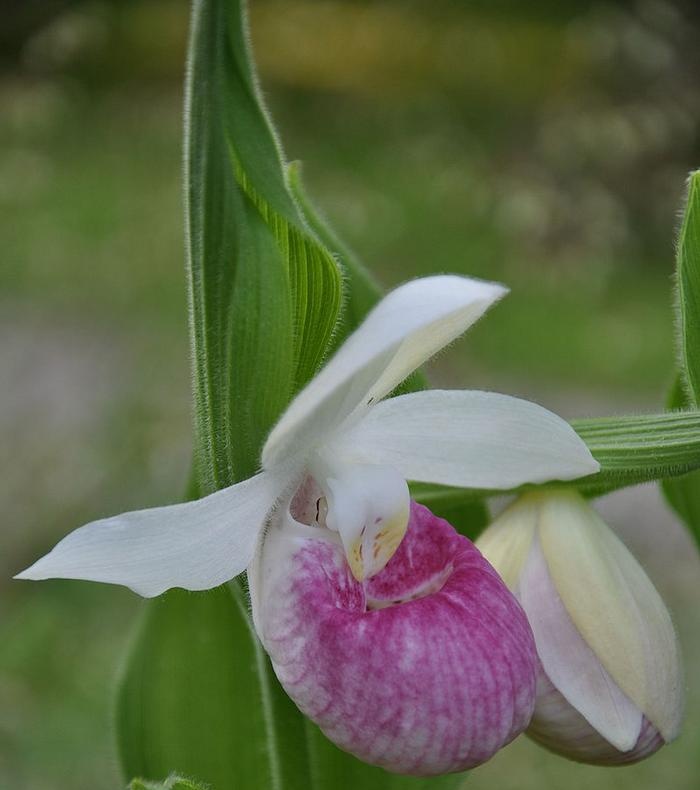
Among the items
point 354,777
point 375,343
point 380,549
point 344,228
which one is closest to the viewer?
point 375,343

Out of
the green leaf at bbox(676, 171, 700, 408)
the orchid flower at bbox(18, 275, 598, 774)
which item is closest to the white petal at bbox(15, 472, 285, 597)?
the orchid flower at bbox(18, 275, 598, 774)

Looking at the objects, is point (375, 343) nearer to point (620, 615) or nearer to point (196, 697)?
point (620, 615)

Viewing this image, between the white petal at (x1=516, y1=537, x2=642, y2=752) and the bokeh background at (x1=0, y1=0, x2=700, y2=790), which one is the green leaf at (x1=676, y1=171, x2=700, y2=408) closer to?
the white petal at (x1=516, y1=537, x2=642, y2=752)

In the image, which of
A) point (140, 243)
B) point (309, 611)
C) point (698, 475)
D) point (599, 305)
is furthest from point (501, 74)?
point (309, 611)

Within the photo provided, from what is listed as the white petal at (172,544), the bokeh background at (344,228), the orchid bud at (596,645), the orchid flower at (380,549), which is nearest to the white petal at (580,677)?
the orchid bud at (596,645)

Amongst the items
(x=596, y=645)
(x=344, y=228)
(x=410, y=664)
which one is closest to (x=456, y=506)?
(x=596, y=645)

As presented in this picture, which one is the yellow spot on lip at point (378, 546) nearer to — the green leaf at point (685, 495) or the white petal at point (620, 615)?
the white petal at point (620, 615)
